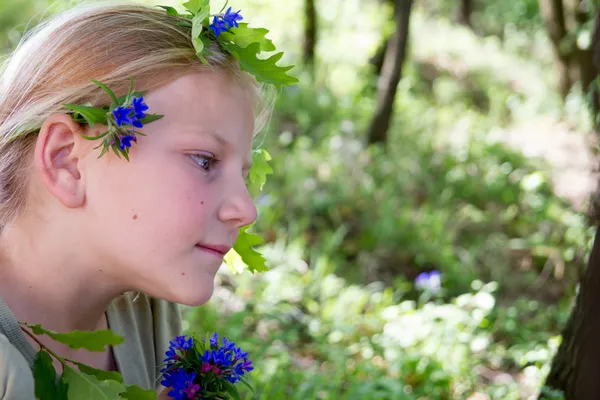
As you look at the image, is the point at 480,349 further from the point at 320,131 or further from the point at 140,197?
the point at 320,131

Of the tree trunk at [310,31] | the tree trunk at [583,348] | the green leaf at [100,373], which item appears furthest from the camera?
→ the tree trunk at [310,31]

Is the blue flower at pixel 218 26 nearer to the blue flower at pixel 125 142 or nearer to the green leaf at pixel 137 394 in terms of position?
the blue flower at pixel 125 142

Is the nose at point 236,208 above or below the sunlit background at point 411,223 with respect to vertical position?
below

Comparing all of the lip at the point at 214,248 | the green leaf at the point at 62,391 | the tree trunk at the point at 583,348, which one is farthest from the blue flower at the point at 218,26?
the tree trunk at the point at 583,348

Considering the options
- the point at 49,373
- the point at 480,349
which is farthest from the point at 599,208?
the point at 49,373

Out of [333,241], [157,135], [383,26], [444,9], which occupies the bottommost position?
[157,135]

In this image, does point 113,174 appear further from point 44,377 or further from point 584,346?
point 584,346

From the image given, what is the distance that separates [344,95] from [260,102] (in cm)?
688

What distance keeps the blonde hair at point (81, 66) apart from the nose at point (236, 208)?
0.26 m

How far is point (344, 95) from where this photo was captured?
8617 mm

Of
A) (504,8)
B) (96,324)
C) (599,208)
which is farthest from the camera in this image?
(504,8)

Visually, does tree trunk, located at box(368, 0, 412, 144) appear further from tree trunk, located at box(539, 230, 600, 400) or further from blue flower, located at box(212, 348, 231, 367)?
blue flower, located at box(212, 348, 231, 367)

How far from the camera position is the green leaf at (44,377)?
4.53 feet

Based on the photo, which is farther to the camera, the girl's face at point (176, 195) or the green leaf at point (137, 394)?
the girl's face at point (176, 195)
